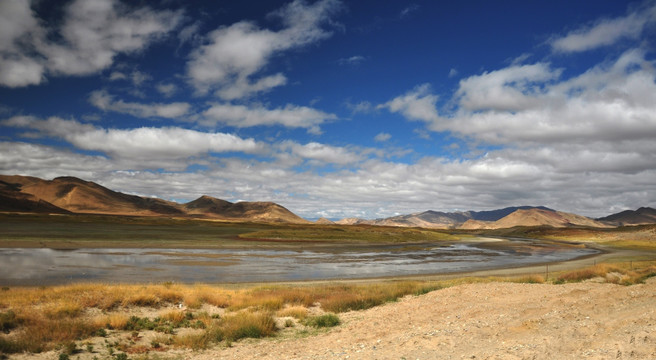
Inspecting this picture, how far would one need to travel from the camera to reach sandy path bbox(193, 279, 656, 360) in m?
9.80

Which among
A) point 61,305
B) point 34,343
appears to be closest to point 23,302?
point 61,305

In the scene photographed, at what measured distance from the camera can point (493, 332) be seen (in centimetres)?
1230

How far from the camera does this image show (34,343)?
11938 mm

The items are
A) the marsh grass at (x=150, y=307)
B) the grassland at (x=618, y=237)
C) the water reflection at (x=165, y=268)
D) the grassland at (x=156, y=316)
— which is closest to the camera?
the grassland at (x=156, y=316)

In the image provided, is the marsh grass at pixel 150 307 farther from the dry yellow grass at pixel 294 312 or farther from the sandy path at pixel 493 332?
the sandy path at pixel 493 332

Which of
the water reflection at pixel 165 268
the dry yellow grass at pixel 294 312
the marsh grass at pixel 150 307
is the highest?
the marsh grass at pixel 150 307

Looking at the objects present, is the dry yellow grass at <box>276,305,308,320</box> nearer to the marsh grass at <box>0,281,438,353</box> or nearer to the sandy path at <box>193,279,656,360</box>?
the marsh grass at <box>0,281,438,353</box>

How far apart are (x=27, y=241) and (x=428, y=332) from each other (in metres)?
64.3

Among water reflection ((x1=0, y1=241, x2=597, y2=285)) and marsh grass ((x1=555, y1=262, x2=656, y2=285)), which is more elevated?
marsh grass ((x1=555, y1=262, x2=656, y2=285))

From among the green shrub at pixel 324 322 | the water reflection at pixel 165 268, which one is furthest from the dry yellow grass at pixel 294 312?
→ the water reflection at pixel 165 268

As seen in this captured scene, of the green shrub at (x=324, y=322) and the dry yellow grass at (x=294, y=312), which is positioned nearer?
the green shrub at (x=324, y=322)

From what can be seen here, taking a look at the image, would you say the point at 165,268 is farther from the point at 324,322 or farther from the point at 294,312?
the point at 324,322

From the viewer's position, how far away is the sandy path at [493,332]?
9797mm

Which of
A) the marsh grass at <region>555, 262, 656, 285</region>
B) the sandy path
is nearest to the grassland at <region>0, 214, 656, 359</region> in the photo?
the sandy path
